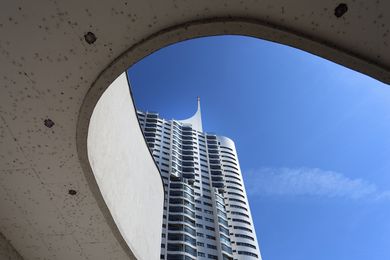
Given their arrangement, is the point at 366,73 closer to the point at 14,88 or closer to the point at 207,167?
the point at 14,88

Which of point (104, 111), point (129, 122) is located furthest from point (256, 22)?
point (129, 122)

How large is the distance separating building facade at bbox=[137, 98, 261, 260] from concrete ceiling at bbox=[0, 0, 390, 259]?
3749 cm

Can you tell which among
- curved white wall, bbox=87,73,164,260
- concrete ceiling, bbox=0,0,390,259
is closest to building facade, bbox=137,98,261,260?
curved white wall, bbox=87,73,164,260

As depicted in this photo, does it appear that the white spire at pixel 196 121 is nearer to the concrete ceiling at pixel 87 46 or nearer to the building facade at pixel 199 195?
the building facade at pixel 199 195

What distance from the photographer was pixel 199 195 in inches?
2069

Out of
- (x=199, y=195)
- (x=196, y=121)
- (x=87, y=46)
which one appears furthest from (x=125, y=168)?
(x=196, y=121)

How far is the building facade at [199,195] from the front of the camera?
42.4m

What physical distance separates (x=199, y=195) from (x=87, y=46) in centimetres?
5221

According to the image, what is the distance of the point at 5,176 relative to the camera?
249cm

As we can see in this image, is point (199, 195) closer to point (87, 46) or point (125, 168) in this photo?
point (125, 168)

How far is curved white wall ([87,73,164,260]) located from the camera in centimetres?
257

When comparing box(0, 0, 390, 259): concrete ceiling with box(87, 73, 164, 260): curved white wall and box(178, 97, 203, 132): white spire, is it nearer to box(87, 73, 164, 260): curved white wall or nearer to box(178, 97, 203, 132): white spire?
box(87, 73, 164, 260): curved white wall

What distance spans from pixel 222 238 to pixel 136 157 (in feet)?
150

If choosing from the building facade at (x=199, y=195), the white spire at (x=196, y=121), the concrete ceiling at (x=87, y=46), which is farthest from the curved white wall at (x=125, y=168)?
the white spire at (x=196, y=121)
